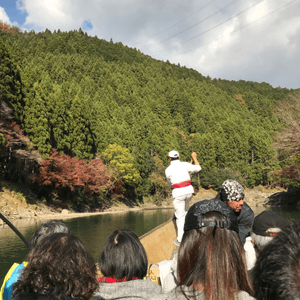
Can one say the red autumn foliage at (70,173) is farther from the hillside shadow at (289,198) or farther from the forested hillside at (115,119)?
the hillside shadow at (289,198)

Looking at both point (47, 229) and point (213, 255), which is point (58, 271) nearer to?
point (213, 255)

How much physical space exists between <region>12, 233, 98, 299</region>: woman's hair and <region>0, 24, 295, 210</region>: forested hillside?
24650mm

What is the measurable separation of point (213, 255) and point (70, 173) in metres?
31.5

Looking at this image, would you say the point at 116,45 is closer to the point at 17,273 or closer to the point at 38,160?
the point at 38,160

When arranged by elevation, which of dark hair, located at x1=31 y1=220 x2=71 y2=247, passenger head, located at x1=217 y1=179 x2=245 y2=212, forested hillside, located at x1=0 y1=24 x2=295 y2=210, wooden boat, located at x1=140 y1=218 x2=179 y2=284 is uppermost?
forested hillside, located at x1=0 y1=24 x2=295 y2=210

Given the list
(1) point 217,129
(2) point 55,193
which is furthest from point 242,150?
(2) point 55,193

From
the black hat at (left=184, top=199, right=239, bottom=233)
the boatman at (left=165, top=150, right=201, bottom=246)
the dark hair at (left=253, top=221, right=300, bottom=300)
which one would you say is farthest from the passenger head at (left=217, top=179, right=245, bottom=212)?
the boatman at (left=165, top=150, right=201, bottom=246)

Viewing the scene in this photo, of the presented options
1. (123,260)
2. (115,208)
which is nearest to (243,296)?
(123,260)

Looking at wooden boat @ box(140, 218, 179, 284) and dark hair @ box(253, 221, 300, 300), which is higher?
dark hair @ box(253, 221, 300, 300)

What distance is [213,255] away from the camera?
1438 mm

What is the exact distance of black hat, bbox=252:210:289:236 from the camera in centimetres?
269

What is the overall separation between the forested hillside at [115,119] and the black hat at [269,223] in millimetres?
24470

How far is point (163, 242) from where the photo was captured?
5.57 meters

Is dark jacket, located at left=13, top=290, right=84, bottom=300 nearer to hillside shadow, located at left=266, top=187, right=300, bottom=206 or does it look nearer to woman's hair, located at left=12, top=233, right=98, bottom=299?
woman's hair, located at left=12, top=233, right=98, bottom=299
